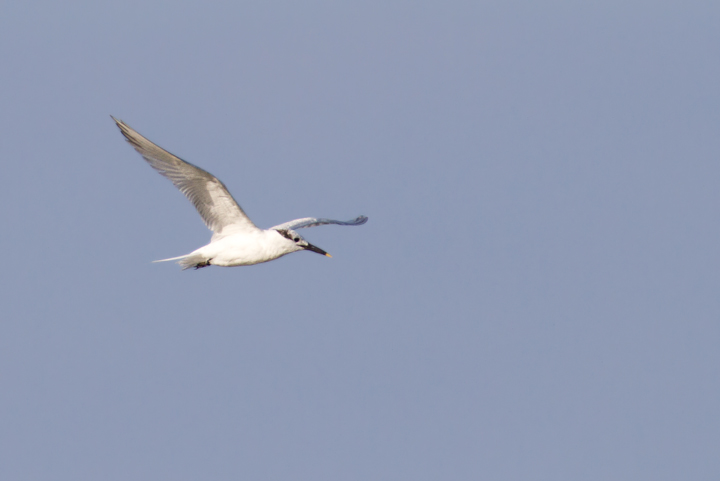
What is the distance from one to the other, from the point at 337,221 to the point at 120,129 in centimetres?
681

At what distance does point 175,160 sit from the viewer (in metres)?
14.5

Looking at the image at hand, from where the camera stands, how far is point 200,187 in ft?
49.2

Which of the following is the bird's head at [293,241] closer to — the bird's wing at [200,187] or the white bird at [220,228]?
the white bird at [220,228]

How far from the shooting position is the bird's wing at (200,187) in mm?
14469

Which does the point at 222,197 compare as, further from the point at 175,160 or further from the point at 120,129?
the point at 120,129

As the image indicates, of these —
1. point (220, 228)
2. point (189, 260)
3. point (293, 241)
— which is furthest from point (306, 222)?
point (189, 260)

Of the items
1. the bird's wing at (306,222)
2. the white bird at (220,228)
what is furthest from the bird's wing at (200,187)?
the bird's wing at (306,222)

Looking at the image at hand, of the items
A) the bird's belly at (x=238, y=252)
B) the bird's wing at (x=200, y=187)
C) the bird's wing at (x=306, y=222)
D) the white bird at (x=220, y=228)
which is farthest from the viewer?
the bird's wing at (x=306, y=222)

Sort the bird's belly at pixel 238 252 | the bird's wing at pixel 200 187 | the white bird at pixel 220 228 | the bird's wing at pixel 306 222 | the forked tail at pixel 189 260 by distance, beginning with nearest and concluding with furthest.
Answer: the bird's wing at pixel 200 187
the white bird at pixel 220 228
the bird's belly at pixel 238 252
the forked tail at pixel 189 260
the bird's wing at pixel 306 222

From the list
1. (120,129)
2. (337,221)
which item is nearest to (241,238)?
(120,129)

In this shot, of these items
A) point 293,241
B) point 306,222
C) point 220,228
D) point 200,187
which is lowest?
point 293,241

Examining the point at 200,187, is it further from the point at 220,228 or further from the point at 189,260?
the point at 189,260

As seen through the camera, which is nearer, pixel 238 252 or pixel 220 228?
pixel 238 252

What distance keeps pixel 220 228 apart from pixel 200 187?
1074 mm
